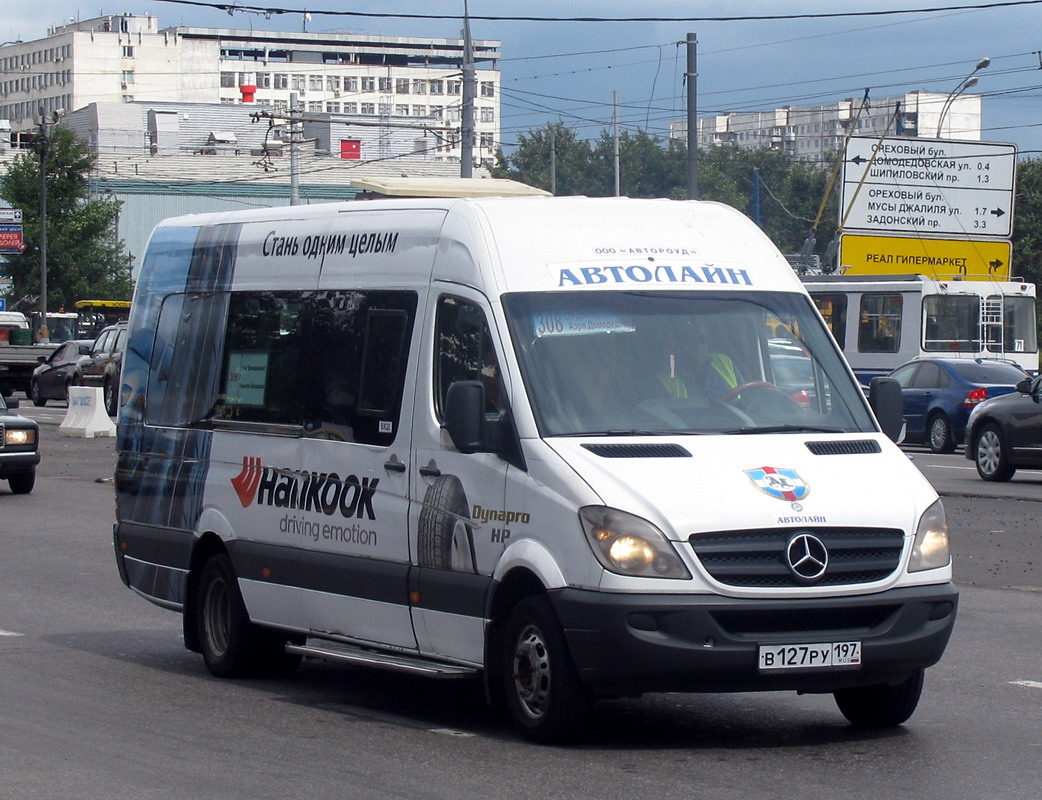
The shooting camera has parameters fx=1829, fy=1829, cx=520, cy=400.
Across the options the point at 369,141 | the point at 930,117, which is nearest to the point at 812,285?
the point at 369,141

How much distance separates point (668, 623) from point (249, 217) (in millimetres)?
3914

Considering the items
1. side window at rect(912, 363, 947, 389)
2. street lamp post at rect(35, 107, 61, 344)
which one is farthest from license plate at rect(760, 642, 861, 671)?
street lamp post at rect(35, 107, 61, 344)

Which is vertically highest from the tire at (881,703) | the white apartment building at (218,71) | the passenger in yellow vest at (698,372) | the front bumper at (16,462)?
the white apartment building at (218,71)

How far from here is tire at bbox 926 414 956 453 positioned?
28703mm

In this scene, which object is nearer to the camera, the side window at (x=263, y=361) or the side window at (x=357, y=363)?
the side window at (x=357, y=363)

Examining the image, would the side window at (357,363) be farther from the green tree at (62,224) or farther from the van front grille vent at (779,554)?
the green tree at (62,224)

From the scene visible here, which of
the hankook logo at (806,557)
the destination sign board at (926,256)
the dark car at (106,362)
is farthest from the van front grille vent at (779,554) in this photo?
the destination sign board at (926,256)

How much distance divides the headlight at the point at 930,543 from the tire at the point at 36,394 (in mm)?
40910

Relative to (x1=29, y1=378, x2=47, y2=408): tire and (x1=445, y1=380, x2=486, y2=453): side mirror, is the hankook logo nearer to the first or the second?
(x1=445, y1=380, x2=486, y2=453): side mirror

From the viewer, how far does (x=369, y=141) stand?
114000 millimetres

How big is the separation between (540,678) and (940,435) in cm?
2260

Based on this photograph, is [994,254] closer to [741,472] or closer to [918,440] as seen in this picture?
[918,440]

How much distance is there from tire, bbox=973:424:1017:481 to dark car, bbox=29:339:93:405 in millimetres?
27333

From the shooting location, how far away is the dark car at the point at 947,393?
93.5ft
